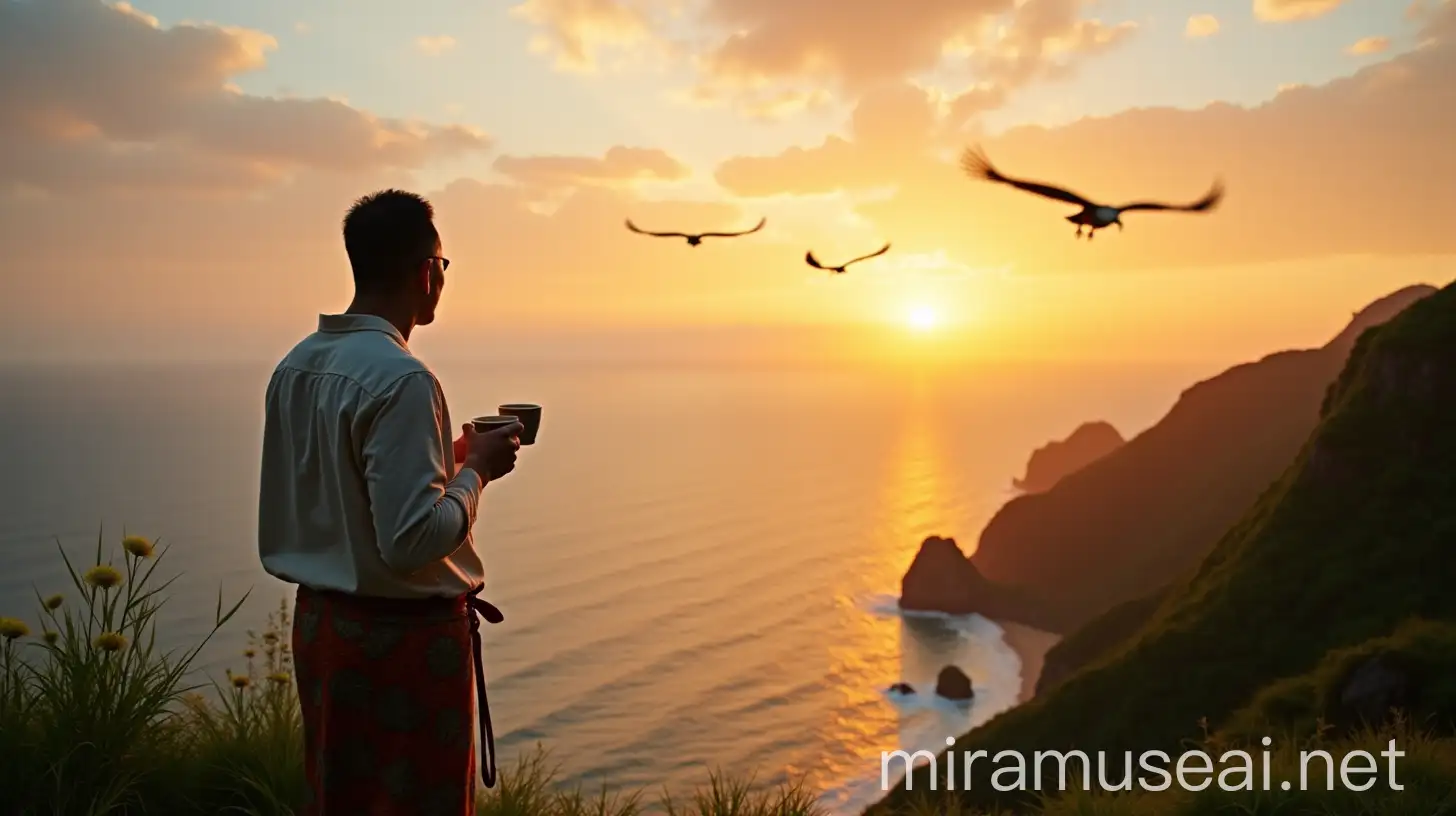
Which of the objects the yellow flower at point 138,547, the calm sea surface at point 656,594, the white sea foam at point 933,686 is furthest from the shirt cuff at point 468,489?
the white sea foam at point 933,686

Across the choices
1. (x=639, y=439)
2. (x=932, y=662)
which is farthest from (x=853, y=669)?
(x=639, y=439)

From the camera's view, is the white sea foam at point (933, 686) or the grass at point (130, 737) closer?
the grass at point (130, 737)

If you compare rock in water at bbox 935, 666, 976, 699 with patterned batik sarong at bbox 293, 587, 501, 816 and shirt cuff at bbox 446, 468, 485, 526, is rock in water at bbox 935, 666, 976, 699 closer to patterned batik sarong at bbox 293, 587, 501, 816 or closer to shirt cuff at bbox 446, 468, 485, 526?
patterned batik sarong at bbox 293, 587, 501, 816

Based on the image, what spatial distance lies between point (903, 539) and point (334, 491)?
332 feet

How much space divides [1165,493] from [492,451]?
95.1 m

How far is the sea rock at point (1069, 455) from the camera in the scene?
454 ft

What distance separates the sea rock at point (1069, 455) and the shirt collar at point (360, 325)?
472 ft

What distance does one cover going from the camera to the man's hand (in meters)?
2.65

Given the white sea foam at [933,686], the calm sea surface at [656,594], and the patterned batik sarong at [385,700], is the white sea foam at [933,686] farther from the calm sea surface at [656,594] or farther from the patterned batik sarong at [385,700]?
the patterned batik sarong at [385,700]

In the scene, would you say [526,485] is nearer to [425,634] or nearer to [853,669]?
[853,669]

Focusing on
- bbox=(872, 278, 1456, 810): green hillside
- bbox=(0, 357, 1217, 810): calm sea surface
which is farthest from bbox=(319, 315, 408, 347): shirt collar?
bbox=(0, 357, 1217, 810): calm sea surface

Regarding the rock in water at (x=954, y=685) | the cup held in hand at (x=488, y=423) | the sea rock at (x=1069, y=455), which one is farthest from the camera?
the sea rock at (x=1069, y=455)

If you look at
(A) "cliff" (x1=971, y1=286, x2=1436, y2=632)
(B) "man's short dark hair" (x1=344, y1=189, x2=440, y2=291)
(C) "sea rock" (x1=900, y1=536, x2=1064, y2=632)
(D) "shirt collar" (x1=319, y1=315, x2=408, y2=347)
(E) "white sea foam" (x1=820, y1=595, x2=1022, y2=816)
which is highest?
(B) "man's short dark hair" (x1=344, y1=189, x2=440, y2=291)

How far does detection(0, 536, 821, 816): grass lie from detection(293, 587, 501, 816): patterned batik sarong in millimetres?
1437
